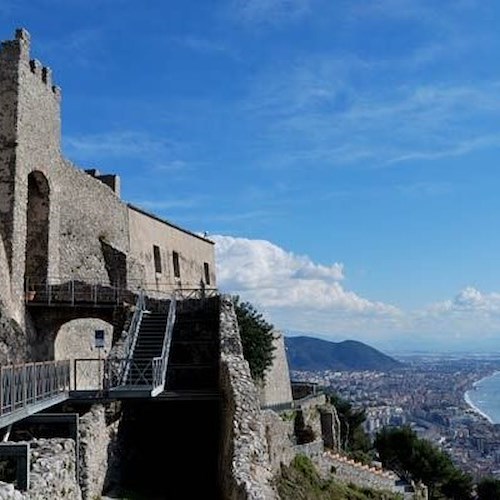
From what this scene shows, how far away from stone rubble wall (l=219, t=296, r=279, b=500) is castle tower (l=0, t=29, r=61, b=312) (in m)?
8.75

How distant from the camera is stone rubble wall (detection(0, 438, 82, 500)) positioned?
10.0 m

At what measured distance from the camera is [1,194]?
2320 cm

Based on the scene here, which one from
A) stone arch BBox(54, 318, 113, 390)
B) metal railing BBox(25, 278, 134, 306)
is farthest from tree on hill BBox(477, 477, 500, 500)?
metal railing BBox(25, 278, 134, 306)

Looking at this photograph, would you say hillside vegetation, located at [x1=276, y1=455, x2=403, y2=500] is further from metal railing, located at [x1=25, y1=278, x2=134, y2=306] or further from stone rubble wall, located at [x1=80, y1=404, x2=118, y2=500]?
metal railing, located at [x1=25, y1=278, x2=134, y2=306]

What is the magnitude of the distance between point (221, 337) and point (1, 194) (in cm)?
863

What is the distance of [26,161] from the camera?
2408cm

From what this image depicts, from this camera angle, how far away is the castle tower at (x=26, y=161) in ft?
76.3

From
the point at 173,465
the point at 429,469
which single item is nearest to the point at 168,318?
the point at 173,465

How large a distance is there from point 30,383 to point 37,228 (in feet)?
37.7

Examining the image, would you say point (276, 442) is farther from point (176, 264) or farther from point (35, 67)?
point (176, 264)

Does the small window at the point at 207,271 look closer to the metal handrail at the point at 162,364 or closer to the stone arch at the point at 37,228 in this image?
the stone arch at the point at 37,228

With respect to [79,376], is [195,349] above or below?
above

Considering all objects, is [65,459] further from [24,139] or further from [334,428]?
[334,428]

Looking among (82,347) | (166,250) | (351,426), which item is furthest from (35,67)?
(351,426)
